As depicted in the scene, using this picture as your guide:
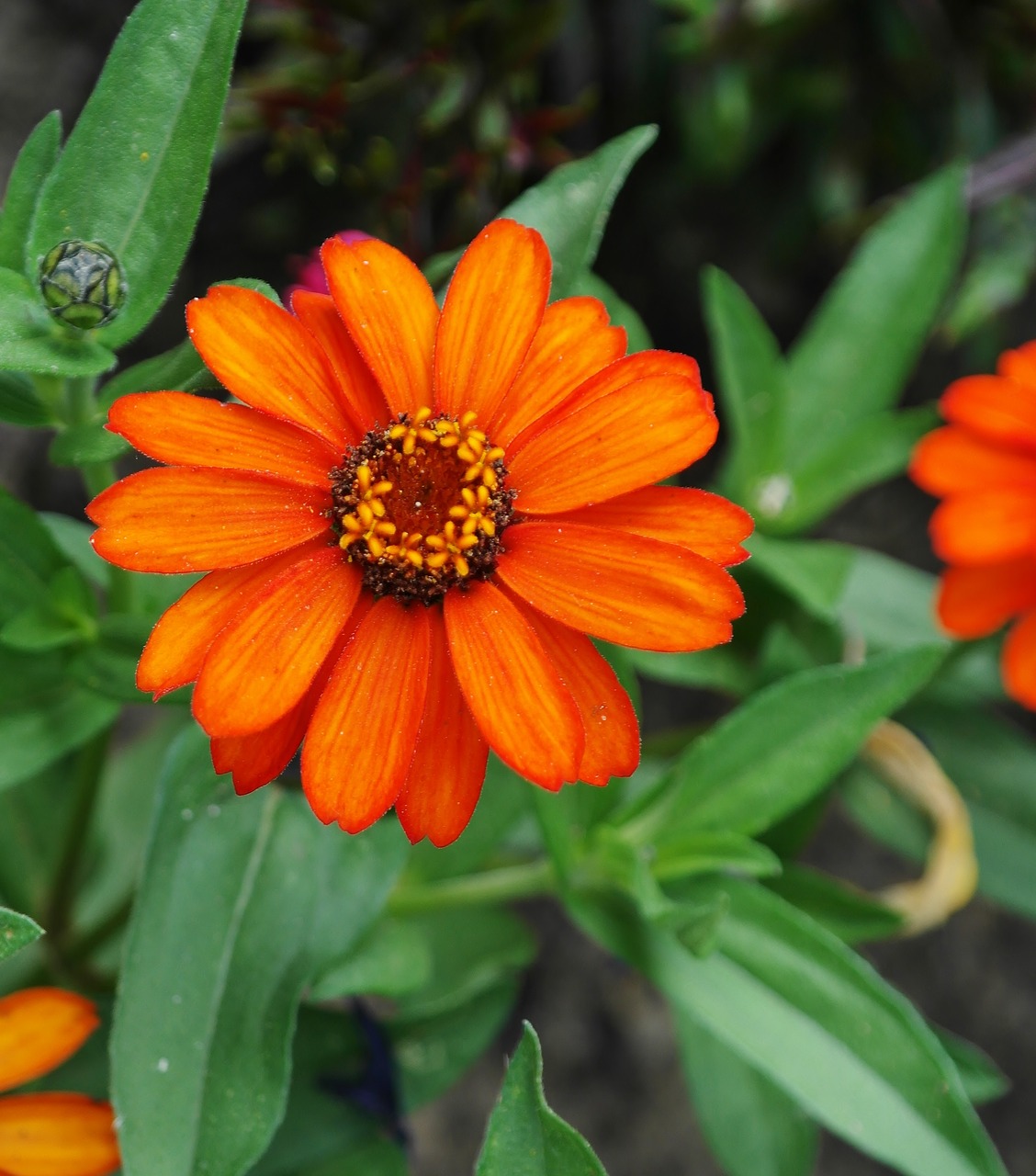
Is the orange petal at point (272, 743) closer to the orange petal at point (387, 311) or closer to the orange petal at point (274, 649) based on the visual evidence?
the orange petal at point (274, 649)

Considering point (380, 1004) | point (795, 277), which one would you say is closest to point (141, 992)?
point (380, 1004)

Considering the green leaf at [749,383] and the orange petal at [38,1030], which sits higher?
the orange petal at [38,1030]

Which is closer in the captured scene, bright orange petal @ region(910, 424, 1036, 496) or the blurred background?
bright orange petal @ region(910, 424, 1036, 496)

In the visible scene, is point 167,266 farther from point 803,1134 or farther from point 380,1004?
point 380,1004

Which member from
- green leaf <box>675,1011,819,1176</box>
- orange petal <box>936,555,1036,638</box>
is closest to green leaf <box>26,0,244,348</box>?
orange petal <box>936,555,1036,638</box>

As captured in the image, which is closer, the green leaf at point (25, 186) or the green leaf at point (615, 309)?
the green leaf at point (25, 186)

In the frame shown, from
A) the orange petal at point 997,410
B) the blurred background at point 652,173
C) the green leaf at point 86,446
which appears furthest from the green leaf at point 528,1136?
the blurred background at point 652,173

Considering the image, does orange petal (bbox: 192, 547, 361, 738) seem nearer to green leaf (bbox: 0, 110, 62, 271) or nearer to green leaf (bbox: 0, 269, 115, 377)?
green leaf (bbox: 0, 269, 115, 377)
